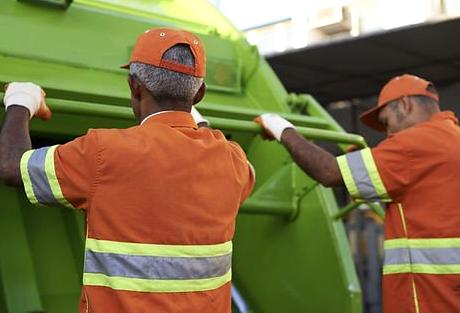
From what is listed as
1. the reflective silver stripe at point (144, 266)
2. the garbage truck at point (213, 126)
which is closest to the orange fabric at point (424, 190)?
the garbage truck at point (213, 126)

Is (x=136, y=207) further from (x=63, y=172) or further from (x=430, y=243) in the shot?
(x=430, y=243)

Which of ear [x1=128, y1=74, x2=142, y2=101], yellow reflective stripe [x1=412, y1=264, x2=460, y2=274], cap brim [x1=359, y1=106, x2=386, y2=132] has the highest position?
cap brim [x1=359, y1=106, x2=386, y2=132]

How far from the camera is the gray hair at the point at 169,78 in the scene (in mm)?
1494

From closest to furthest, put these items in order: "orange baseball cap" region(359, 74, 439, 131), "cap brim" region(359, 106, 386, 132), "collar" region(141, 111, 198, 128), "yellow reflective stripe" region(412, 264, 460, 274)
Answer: "collar" region(141, 111, 198, 128), "yellow reflective stripe" region(412, 264, 460, 274), "orange baseball cap" region(359, 74, 439, 131), "cap brim" region(359, 106, 386, 132)

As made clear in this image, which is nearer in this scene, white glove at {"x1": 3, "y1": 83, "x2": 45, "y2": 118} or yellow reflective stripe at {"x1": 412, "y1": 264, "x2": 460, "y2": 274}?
white glove at {"x1": 3, "y1": 83, "x2": 45, "y2": 118}

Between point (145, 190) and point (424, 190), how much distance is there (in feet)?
3.38

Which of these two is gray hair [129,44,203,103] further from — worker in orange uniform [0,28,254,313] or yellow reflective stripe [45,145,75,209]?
yellow reflective stripe [45,145,75,209]

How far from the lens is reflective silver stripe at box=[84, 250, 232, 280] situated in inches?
55.9

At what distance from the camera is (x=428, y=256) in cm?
211

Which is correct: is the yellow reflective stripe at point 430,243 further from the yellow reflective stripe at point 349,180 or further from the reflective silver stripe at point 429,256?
the yellow reflective stripe at point 349,180

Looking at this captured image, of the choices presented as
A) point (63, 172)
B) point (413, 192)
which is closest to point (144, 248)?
point (63, 172)

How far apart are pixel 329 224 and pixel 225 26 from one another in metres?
1.08

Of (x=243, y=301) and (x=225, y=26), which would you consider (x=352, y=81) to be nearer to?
(x=225, y=26)

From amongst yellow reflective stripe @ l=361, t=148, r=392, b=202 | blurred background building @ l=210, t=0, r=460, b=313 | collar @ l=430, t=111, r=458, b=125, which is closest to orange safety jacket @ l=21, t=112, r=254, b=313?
yellow reflective stripe @ l=361, t=148, r=392, b=202
